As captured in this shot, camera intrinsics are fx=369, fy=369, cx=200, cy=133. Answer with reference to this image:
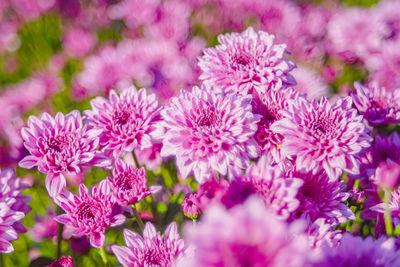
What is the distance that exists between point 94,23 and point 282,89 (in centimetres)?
181

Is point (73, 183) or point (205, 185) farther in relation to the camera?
point (73, 183)

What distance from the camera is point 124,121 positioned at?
0.91 metres

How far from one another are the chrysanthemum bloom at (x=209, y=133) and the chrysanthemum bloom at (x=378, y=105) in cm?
33

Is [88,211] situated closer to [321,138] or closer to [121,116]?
[121,116]

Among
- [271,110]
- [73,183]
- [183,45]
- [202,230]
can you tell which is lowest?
[202,230]

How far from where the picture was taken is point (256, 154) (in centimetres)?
78

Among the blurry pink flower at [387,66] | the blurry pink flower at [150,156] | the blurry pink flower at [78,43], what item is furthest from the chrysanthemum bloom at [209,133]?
the blurry pink flower at [78,43]

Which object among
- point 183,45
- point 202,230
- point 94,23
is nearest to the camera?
point 202,230

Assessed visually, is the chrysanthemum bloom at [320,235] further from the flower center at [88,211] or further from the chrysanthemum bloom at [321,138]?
the flower center at [88,211]

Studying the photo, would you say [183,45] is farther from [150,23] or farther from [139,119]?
[139,119]

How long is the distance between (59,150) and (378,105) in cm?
81

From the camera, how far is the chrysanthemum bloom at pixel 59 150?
815mm

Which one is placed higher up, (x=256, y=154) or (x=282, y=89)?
(x=282, y=89)

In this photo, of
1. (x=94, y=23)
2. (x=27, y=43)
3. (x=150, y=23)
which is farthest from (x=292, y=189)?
(x=27, y=43)
